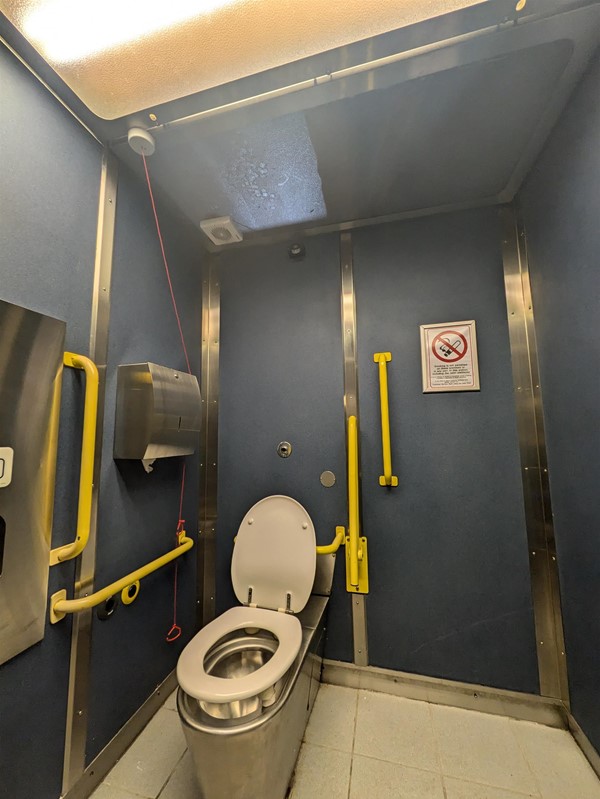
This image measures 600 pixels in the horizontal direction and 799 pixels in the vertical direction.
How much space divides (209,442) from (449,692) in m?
1.70

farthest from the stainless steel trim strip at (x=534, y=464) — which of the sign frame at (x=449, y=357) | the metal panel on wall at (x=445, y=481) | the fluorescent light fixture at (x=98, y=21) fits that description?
the fluorescent light fixture at (x=98, y=21)

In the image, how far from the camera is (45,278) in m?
1.05

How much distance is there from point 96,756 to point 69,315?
5.18ft

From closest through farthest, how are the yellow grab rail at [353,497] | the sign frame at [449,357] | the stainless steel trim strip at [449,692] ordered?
the stainless steel trim strip at [449,692] < the yellow grab rail at [353,497] < the sign frame at [449,357]

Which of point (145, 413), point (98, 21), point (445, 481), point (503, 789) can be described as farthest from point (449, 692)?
point (98, 21)

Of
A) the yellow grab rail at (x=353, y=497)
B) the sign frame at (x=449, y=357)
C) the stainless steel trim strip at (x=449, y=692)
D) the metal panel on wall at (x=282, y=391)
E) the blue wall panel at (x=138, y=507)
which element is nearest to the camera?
the blue wall panel at (x=138, y=507)

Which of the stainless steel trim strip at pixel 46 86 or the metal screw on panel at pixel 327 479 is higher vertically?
the stainless steel trim strip at pixel 46 86

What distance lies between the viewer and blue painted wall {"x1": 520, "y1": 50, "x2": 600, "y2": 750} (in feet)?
3.67

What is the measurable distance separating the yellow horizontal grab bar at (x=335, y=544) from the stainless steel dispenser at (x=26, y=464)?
1.05 meters

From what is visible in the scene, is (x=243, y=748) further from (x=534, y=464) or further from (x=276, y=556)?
(x=534, y=464)

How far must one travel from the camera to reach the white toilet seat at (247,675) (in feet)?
3.13

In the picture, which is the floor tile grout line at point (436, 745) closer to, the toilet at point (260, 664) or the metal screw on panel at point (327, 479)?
the toilet at point (260, 664)

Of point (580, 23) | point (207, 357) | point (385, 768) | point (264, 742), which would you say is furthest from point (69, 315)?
point (385, 768)

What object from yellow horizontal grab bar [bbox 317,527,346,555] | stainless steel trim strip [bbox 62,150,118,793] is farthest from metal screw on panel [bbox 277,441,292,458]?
stainless steel trim strip [bbox 62,150,118,793]
